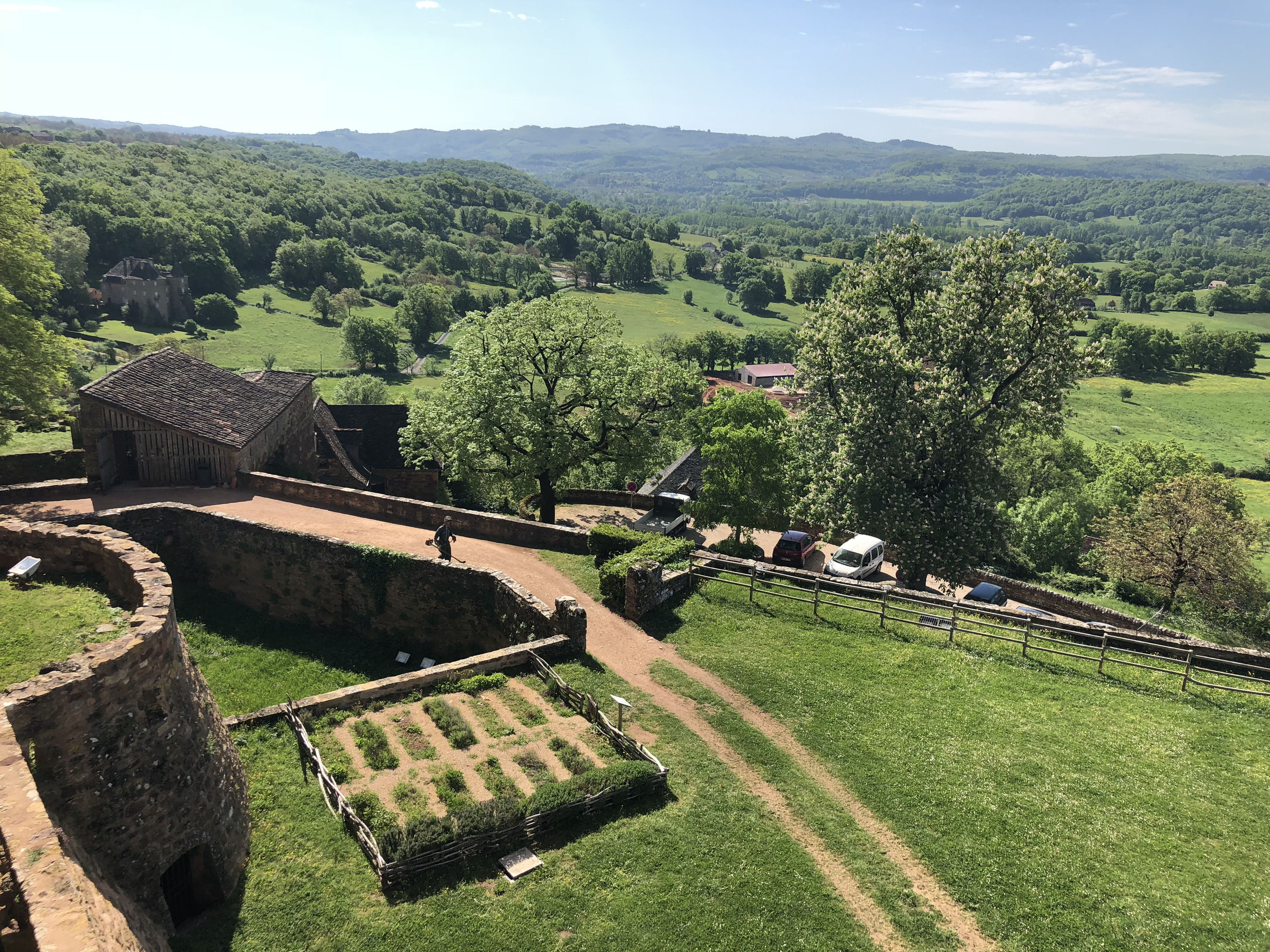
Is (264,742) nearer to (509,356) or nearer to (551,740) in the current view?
(551,740)

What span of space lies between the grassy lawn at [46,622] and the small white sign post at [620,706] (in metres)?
9.62

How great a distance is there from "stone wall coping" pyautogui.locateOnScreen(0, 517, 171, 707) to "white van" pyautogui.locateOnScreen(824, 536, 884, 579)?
1022 inches

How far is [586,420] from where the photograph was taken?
34562 mm

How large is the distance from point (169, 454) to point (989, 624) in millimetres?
29718

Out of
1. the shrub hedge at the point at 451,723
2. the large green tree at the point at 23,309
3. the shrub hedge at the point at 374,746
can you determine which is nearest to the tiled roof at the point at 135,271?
the large green tree at the point at 23,309

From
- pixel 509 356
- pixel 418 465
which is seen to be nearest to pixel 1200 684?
pixel 509 356

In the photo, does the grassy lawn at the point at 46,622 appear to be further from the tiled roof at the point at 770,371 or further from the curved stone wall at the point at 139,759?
the tiled roof at the point at 770,371

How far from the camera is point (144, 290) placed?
348 feet

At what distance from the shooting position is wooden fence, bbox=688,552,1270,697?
19.6 metres

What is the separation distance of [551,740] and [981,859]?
8427 millimetres

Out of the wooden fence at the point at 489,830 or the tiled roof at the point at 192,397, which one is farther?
the tiled roof at the point at 192,397

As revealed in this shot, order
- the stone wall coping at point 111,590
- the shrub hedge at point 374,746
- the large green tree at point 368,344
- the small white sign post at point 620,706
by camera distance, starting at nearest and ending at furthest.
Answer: the stone wall coping at point 111,590
the small white sign post at point 620,706
the shrub hedge at point 374,746
the large green tree at point 368,344

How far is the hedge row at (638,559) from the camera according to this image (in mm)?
22156

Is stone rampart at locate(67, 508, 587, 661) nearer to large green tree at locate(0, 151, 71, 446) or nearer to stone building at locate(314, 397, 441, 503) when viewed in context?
large green tree at locate(0, 151, 71, 446)
